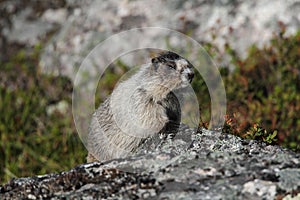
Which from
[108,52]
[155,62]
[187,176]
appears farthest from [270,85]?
[187,176]

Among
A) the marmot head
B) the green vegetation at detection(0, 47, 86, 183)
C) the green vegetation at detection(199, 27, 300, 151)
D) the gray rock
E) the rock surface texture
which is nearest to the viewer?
the rock surface texture

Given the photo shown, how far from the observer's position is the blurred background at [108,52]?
8.55 meters

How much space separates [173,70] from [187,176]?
1585 millimetres

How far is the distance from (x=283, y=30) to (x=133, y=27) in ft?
7.25

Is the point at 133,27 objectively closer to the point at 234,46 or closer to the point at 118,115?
Result: the point at 234,46

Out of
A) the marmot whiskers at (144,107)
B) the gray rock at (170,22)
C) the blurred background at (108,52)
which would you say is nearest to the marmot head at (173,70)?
the marmot whiskers at (144,107)

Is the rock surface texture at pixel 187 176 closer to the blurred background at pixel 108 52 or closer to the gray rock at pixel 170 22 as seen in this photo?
Answer: the blurred background at pixel 108 52

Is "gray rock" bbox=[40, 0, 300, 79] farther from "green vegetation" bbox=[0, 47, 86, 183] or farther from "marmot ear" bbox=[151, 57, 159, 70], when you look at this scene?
"marmot ear" bbox=[151, 57, 159, 70]

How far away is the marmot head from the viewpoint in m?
5.70

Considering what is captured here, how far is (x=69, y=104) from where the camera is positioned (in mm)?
9969

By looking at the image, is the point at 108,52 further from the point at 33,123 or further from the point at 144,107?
the point at 144,107

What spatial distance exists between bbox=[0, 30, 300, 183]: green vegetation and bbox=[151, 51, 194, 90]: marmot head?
1.88 meters

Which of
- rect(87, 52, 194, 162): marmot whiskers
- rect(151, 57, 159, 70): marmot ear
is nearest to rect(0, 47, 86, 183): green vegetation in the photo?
rect(87, 52, 194, 162): marmot whiskers

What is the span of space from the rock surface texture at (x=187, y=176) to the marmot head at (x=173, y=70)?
0.91 meters
